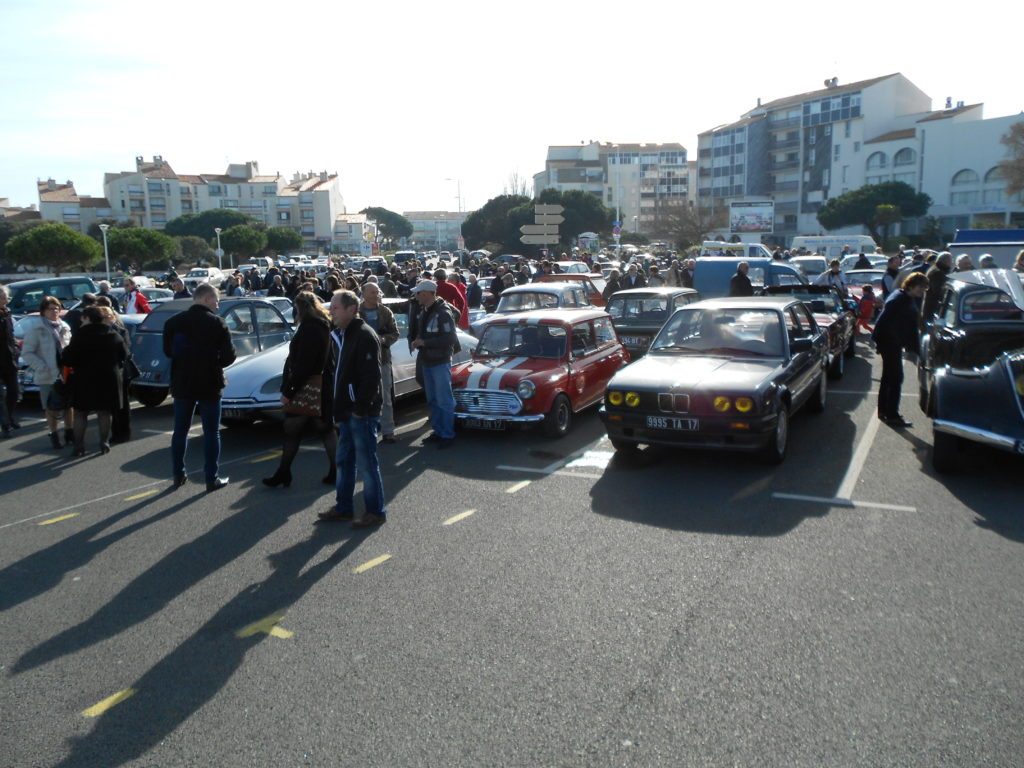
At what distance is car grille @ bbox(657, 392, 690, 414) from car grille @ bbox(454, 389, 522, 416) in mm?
1875

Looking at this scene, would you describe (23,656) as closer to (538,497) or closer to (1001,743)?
(538,497)

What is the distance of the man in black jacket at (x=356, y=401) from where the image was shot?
20.8ft

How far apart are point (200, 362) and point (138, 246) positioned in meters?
58.5

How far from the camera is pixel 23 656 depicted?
4504 millimetres

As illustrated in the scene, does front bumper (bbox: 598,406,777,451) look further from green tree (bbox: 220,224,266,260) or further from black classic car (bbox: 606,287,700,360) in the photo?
green tree (bbox: 220,224,266,260)

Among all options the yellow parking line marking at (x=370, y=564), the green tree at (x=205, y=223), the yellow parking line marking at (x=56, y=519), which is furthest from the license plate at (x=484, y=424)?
the green tree at (x=205, y=223)

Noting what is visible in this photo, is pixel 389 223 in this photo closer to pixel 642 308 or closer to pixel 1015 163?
pixel 1015 163

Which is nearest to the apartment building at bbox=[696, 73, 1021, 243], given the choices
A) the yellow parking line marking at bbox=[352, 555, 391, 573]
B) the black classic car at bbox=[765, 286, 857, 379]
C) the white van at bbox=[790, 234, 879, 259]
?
the white van at bbox=[790, 234, 879, 259]

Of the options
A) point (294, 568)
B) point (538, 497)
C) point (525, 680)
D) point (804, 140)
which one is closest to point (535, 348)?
point (538, 497)

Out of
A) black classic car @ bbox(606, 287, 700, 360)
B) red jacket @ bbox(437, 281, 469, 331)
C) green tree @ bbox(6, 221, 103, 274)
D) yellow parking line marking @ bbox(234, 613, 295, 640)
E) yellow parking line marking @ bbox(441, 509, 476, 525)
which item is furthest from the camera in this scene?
green tree @ bbox(6, 221, 103, 274)

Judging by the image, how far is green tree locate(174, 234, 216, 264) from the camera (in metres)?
74.1

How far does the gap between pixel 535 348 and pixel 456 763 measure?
7.02 m

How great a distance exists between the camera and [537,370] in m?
9.59

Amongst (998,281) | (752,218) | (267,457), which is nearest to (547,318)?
(267,457)
